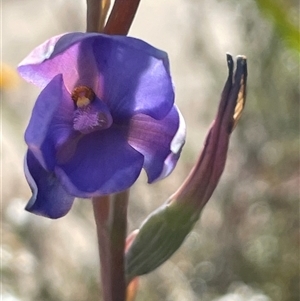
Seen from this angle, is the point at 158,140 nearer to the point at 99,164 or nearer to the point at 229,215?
the point at 99,164

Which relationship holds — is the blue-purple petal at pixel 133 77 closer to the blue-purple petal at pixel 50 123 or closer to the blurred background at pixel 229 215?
the blue-purple petal at pixel 50 123

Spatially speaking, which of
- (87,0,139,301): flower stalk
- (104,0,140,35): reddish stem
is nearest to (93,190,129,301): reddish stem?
(87,0,139,301): flower stalk

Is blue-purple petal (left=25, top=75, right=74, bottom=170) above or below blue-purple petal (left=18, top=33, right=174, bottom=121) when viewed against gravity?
below

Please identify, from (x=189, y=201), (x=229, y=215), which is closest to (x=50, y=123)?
(x=189, y=201)

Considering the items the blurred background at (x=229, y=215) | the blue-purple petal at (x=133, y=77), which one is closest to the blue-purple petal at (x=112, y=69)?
the blue-purple petal at (x=133, y=77)

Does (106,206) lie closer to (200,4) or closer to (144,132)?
(144,132)

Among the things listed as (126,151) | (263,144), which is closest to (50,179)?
(126,151)

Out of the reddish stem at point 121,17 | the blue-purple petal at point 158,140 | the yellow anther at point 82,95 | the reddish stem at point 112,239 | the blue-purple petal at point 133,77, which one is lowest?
the reddish stem at point 112,239

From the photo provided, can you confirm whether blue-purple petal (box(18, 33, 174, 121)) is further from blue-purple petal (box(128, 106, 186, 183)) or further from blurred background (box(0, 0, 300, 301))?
blurred background (box(0, 0, 300, 301))
